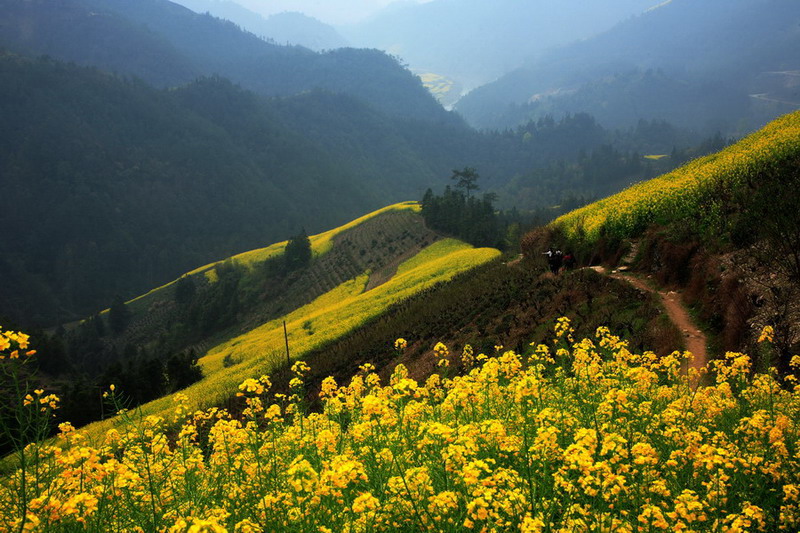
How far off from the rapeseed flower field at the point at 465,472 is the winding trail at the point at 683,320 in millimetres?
4995

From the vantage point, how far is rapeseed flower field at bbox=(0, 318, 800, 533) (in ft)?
12.2

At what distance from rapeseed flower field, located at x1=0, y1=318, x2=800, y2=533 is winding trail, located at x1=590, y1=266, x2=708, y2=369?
4.99 m

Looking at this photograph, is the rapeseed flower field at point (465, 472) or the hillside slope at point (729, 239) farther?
the hillside slope at point (729, 239)

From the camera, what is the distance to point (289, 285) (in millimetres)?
76625

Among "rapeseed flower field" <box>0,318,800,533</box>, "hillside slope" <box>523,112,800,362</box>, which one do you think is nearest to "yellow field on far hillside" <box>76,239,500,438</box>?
"hillside slope" <box>523,112,800,362</box>

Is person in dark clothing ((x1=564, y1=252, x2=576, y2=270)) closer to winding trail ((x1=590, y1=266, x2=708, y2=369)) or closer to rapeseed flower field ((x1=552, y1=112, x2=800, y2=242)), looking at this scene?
rapeseed flower field ((x1=552, y1=112, x2=800, y2=242))

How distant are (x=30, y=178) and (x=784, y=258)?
785 ft

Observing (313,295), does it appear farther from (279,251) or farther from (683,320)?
(683,320)

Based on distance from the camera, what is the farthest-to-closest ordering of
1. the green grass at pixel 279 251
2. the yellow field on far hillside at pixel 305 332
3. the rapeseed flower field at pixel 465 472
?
the green grass at pixel 279 251 < the yellow field on far hillside at pixel 305 332 < the rapeseed flower field at pixel 465 472

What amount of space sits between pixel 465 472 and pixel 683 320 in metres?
12.8

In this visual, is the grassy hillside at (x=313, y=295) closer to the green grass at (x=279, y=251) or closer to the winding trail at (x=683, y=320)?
the green grass at (x=279, y=251)

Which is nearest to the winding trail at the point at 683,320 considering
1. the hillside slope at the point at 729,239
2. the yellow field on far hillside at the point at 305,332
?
the hillside slope at the point at 729,239

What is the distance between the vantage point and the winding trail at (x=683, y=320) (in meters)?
11.9

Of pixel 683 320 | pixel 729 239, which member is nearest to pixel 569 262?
pixel 729 239
